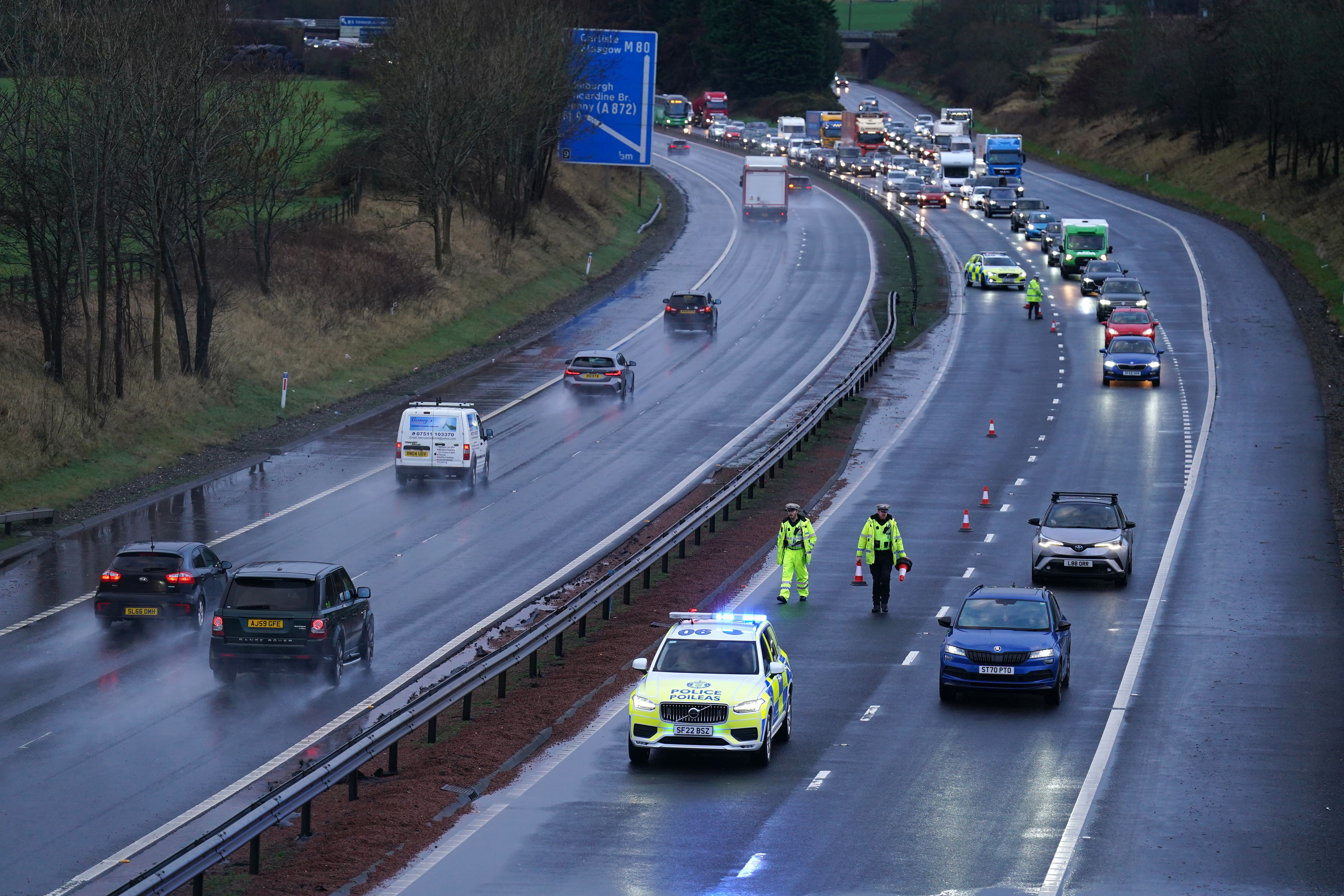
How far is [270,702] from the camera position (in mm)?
22594

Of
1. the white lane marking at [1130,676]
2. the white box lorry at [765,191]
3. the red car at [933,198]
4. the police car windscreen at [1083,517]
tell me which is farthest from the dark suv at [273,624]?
the red car at [933,198]

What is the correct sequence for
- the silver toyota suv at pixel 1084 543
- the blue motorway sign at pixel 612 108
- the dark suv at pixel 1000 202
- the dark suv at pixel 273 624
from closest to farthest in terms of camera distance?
1. the dark suv at pixel 273 624
2. the silver toyota suv at pixel 1084 543
3. the blue motorway sign at pixel 612 108
4. the dark suv at pixel 1000 202

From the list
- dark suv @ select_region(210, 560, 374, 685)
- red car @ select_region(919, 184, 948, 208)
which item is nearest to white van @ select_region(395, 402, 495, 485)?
dark suv @ select_region(210, 560, 374, 685)

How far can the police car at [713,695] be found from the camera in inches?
759

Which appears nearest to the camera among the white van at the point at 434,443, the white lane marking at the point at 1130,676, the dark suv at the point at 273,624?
the white lane marking at the point at 1130,676

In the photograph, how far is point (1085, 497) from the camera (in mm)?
32375

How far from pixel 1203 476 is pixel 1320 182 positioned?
2079 inches

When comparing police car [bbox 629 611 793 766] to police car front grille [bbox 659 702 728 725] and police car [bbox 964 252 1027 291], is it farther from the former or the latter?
police car [bbox 964 252 1027 291]

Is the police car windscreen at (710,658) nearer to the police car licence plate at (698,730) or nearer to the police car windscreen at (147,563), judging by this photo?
the police car licence plate at (698,730)

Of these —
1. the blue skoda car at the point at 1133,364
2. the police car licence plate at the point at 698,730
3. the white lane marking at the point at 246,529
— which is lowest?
the white lane marking at the point at 246,529

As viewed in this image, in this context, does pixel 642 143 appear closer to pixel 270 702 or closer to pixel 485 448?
pixel 485 448

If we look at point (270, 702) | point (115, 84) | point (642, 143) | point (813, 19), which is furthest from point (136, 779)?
point (813, 19)

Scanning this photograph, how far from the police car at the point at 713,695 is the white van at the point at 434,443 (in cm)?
1900

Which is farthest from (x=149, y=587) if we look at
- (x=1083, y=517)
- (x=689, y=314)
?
(x=689, y=314)
